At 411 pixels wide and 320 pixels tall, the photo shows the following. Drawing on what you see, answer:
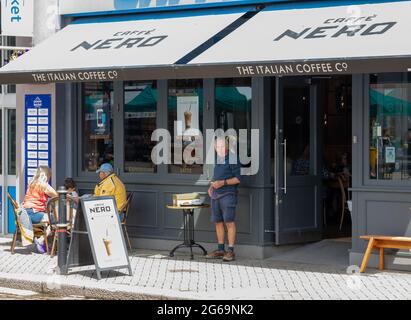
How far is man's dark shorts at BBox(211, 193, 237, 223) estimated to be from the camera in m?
13.5

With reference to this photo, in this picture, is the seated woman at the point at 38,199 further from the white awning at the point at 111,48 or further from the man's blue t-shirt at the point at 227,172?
the man's blue t-shirt at the point at 227,172

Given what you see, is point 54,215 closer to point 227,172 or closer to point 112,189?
point 112,189

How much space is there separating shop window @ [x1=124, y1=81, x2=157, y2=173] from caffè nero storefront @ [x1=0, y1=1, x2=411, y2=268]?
2cm

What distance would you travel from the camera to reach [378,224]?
42.0ft

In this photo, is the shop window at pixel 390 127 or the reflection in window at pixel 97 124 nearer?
the shop window at pixel 390 127

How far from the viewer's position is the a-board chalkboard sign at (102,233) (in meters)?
12.3

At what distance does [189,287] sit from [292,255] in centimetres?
300

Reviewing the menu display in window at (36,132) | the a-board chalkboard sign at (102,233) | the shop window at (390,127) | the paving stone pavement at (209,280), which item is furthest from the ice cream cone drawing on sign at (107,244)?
the menu display in window at (36,132)

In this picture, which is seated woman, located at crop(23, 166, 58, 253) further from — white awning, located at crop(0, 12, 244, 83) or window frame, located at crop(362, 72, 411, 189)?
window frame, located at crop(362, 72, 411, 189)

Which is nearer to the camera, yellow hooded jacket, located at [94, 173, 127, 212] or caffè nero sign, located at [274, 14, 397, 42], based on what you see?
caffè nero sign, located at [274, 14, 397, 42]

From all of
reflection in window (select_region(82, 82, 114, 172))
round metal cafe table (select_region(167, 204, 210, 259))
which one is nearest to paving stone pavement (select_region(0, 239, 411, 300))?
round metal cafe table (select_region(167, 204, 210, 259))

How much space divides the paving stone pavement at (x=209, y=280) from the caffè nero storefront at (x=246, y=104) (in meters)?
0.69

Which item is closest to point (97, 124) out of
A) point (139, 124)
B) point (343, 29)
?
point (139, 124)
